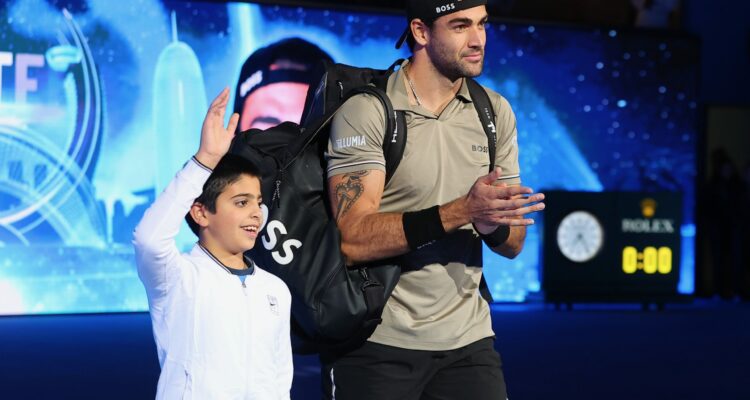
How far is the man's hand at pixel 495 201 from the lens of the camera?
125 inches

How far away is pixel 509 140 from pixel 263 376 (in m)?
1.19

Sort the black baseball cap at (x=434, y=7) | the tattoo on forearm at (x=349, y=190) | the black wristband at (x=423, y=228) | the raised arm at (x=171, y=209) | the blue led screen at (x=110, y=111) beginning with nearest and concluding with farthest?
1. the raised arm at (x=171, y=209)
2. the black wristband at (x=423, y=228)
3. the tattoo on forearm at (x=349, y=190)
4. the black baseball cap at (x=434, y=7)
5. the blue led screen at (x=110, y=111)

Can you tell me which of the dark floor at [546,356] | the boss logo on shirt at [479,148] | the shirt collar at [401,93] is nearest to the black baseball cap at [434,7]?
the shirt collar at [401,93]

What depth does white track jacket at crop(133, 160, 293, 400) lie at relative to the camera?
2.93 m

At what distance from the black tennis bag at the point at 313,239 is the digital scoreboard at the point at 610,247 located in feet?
30.1

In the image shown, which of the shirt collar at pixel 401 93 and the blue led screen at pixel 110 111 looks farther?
the blue led screen at pixel 110 111

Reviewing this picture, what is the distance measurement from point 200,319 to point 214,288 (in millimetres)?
96

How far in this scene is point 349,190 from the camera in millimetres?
3434

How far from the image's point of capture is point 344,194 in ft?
11.3

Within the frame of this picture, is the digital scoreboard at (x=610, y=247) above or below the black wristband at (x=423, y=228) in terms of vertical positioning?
below

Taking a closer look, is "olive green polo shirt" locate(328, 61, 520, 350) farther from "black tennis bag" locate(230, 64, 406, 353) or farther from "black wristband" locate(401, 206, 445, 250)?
"black wristband" locate(401, 206, 445, 250)

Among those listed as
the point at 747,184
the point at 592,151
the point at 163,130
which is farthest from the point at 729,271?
the point at 163,130

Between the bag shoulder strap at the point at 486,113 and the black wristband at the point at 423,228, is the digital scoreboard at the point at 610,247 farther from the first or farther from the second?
the black wristband at the point at 423,228

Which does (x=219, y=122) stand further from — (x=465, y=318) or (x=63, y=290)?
(x=63, y=290)
